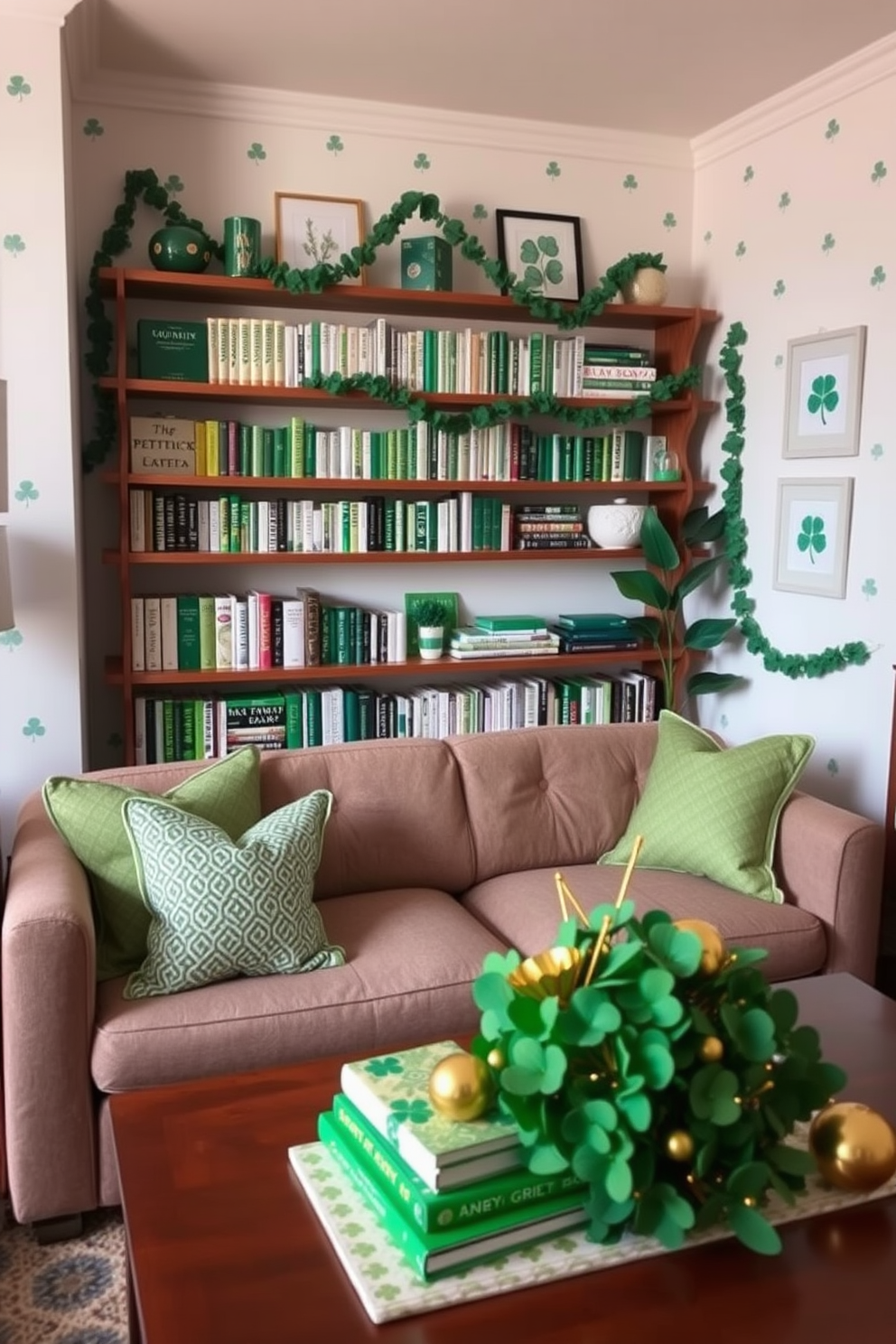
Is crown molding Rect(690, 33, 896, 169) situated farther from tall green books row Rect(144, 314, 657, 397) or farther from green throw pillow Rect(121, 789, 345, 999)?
green throw pillow Rect(121, 789, 345, 999)

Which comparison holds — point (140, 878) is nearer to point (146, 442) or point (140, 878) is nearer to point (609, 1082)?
point (609, 1082)

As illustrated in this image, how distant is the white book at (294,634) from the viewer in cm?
340

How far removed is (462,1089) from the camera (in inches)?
52.1

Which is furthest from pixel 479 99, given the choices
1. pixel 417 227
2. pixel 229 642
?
pixel 229 642

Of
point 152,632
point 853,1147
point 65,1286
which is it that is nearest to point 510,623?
point 152,632

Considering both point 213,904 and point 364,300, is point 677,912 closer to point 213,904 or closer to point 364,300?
point 213,904

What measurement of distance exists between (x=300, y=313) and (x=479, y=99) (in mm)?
825

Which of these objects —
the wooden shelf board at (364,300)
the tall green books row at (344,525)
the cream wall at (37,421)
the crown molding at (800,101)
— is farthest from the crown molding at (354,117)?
the tall green books row at (344,525)

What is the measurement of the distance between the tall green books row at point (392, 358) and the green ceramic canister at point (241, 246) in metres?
0.15

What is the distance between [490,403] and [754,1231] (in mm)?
2686

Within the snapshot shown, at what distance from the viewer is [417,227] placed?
356cm

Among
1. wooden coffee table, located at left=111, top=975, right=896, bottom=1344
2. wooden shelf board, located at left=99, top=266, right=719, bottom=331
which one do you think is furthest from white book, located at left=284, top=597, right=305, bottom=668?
wooden coffee table, located at left=111, top=975, right=896, bottom=1344

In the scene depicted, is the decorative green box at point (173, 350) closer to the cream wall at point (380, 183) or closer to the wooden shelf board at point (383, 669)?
the cream wall at point (380, 183)

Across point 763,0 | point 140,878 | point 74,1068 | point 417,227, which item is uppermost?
point 763,0
